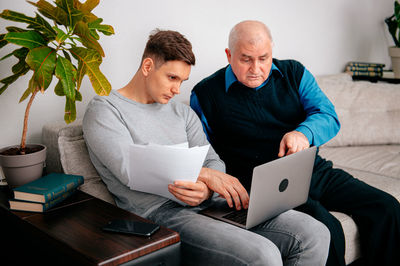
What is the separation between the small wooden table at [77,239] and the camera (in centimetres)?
103

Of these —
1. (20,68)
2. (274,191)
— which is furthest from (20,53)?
(274,191)

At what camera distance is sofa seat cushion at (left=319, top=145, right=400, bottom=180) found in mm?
2207

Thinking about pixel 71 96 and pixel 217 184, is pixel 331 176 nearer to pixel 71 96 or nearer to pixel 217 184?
pixel 217 184

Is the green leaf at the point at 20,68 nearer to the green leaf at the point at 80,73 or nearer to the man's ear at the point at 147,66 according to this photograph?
the green leaf at the point at 80,73

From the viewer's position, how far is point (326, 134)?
1.84 m

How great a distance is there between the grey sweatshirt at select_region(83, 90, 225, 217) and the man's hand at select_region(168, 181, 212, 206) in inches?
4.9

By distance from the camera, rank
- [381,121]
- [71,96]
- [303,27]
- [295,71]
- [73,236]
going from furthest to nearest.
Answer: [303,27], [381,121], [295,71], [71,96], [73,236]

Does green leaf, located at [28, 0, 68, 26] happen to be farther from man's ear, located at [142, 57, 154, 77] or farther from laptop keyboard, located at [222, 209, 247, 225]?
laptop keyboard, located at [222, 209, 247, 225]

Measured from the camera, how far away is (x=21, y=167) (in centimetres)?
143

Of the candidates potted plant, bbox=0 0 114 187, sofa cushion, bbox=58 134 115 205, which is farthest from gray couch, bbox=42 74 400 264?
potted plant, bbox=0 0 114 187

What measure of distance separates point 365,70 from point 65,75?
2.81 m

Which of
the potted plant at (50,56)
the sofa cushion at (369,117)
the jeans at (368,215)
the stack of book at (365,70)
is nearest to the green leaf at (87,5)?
the potted plant at (50,56)

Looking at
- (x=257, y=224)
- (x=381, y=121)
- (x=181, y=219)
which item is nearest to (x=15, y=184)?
(x=181, y=219)

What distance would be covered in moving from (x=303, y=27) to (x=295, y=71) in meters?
1.27
